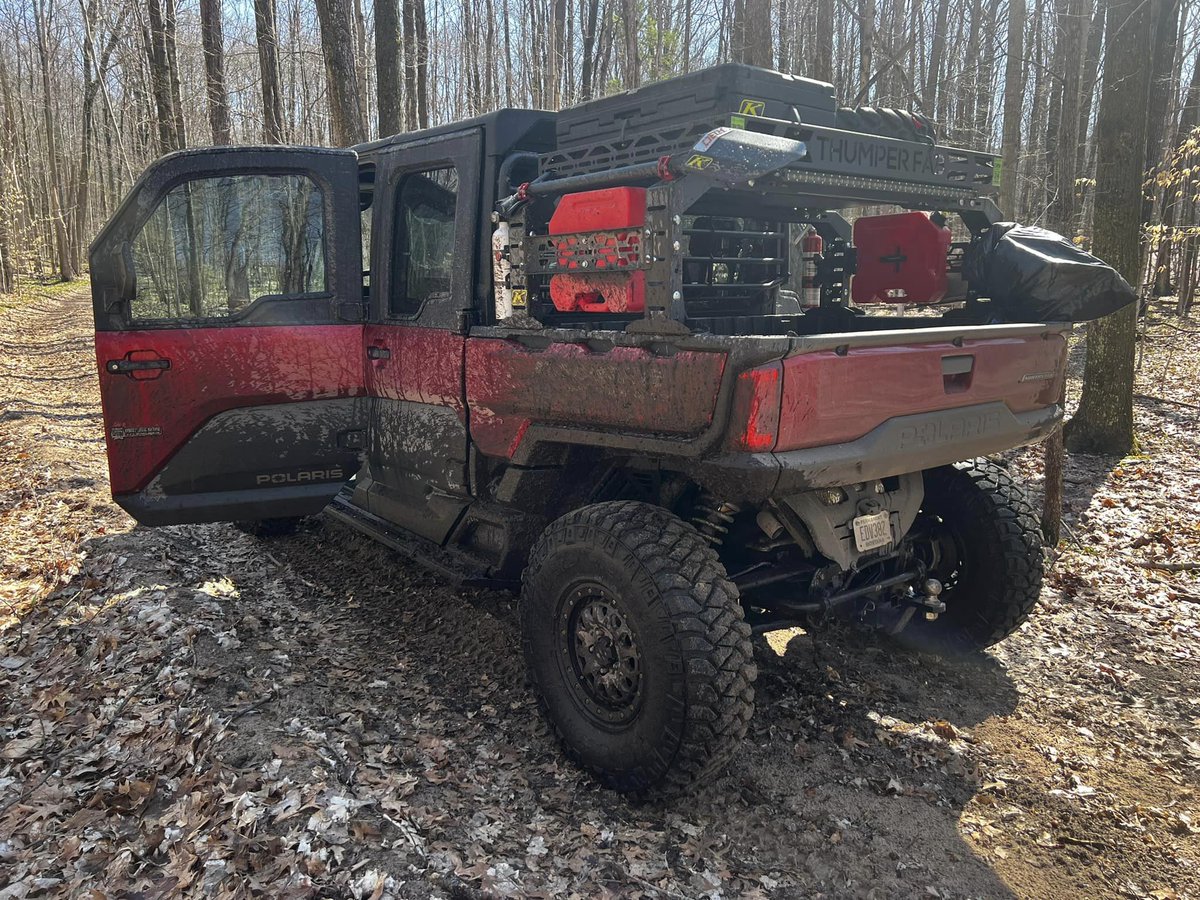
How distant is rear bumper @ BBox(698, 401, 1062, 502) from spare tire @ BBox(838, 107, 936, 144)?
4.33 feet

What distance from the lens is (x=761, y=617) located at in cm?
354

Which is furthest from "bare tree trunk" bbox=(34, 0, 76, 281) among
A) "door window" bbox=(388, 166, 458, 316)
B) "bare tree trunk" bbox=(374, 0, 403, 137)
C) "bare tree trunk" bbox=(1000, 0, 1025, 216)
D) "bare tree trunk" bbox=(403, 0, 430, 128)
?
"door window" bbox=(388, 166, 458, 316)

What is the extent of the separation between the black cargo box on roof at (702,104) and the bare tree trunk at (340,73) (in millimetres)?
6287

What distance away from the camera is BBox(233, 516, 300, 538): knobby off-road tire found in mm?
5562

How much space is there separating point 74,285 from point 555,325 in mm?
39845

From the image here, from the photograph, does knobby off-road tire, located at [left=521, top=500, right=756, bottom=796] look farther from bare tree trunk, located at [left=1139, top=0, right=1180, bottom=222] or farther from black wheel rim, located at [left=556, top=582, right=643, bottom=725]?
bare tree trunk, located at [left=1139, top=0, right=1180, bottom=222]

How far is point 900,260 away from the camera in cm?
421

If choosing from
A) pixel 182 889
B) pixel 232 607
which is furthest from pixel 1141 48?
pixel 182 889

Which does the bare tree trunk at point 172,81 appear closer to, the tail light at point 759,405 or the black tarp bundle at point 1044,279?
the black tarp bundle at point 1044,279

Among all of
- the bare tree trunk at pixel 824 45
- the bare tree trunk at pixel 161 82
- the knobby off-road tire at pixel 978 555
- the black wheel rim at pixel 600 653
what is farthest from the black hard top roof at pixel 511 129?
the bare tree trunk at pixel 161 82

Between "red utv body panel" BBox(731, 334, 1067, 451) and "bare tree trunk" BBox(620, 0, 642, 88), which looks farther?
"bare tree trunk" BBox(620, 0, 642, 88)

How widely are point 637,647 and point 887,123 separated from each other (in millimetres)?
2591

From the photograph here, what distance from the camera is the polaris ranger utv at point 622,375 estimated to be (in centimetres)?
281

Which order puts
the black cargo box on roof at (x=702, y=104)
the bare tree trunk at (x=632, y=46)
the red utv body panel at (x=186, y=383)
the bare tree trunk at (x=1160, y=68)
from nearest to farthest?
the black cargo box on roof at (x=702, y=104) → the red utv body panel at (x=186, y=383) → the bare tree trunk at (x=1160, y=68) → the bare tree trunk at (x=632, y=46)
